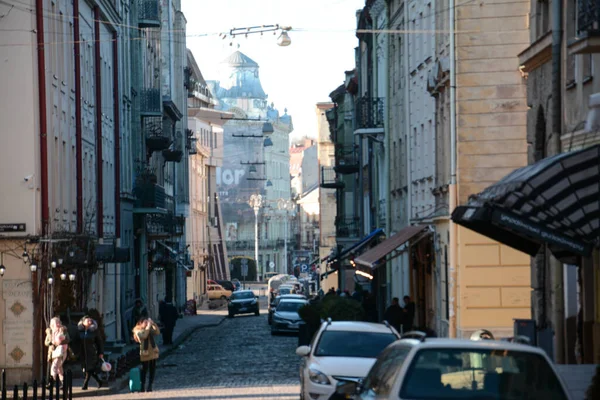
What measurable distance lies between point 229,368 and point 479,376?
21072 mm

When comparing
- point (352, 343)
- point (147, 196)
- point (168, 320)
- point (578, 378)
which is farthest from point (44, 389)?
point (147, 196)

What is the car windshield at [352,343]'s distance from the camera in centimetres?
1886

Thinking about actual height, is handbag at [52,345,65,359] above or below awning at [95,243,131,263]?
below

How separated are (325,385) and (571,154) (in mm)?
4747

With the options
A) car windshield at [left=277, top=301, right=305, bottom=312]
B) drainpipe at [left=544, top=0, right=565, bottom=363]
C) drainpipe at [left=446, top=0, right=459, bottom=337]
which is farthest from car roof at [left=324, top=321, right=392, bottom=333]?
car windshield at [left=277, top=301, right=305, bottom=312]

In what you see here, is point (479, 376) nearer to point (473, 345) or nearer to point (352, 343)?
point (473, 345)

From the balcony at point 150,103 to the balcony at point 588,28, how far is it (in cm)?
3519

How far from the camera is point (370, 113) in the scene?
4466 cm

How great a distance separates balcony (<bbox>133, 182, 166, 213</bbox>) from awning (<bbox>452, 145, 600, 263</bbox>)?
1211 inches

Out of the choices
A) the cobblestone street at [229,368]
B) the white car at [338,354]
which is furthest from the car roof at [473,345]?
the cobblestone street at [229,368]

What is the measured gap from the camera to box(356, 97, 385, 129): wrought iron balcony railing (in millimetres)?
44312

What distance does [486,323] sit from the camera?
2694cm

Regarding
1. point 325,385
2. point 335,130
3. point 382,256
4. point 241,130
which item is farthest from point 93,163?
point 241,130

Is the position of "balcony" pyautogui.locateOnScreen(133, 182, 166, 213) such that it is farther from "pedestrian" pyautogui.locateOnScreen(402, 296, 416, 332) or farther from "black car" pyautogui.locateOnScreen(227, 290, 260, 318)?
"black car" pyautogui.locateOnScreen(227, 290, 260, 318)
